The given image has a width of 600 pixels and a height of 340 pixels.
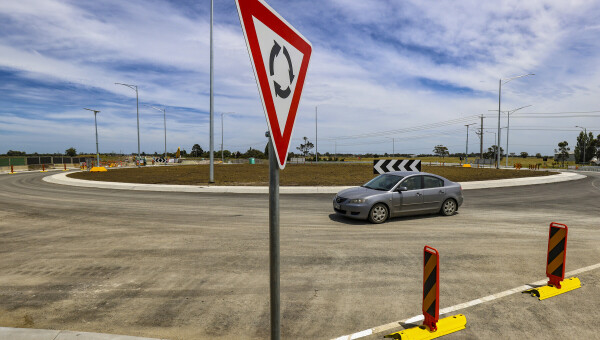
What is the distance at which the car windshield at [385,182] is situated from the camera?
32.6ft

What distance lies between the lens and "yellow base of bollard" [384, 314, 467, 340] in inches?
137

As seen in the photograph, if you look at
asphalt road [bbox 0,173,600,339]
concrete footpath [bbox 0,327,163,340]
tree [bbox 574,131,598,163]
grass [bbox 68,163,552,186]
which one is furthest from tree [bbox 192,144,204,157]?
concrete footpath [bbox 0,327,163,340]

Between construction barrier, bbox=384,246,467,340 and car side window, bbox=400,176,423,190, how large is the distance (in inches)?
256

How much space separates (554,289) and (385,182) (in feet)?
19.2

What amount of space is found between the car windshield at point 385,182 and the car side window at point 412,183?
0.21 m

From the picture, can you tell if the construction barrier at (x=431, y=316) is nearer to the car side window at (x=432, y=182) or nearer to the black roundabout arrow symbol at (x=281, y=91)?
the black roundabout arrow symbol at (x=281, y=91)

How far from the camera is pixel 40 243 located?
23.9 feet

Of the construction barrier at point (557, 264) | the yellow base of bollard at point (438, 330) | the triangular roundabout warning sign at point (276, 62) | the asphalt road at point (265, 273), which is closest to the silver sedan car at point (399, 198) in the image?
the asphalt road at point (265, 273)

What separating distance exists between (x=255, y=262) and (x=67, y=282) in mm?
2926

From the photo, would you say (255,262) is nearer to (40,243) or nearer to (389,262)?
(389,262)

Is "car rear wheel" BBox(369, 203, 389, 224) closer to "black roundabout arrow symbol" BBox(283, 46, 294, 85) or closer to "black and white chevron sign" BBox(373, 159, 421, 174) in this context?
"black and white chevron sign" BBox(373, 159, 421, 174)

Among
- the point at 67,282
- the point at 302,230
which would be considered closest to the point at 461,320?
the point at 302,230

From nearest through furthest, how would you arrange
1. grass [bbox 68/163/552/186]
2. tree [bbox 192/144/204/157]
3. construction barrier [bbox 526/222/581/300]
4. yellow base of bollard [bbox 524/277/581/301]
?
yellow base of bollard [bbox 524/277/581/301] < construction barrier [bbox 526/222/581/300] < grass [bbox 68/163/552/186] < tree [bbox 192/144/204/157]

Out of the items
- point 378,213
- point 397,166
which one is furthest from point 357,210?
point 397,166
